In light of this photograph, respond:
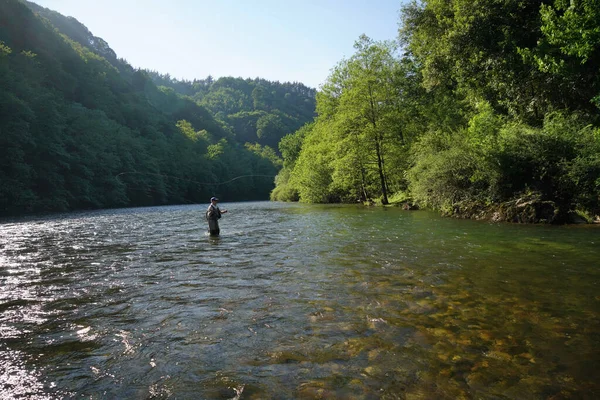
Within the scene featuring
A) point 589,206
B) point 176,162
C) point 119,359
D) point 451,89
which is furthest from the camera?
point 176,162

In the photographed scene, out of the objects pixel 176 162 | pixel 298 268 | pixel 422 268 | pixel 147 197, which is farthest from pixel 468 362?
pixel 176 162

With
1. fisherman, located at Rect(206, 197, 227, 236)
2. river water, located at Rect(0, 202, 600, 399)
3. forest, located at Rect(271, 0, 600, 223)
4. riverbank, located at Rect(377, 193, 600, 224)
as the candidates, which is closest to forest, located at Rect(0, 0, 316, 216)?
forest, located at Rect(271, 0, 600, 223)

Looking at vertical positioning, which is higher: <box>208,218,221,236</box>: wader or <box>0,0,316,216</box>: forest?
<box>0,0,316,216</box>: forest

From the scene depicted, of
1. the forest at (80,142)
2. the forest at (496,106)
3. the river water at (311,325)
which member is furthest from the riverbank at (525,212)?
the forest at (80,142)

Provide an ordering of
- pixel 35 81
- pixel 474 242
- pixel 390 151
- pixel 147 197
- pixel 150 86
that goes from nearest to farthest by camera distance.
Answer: pixel 474 242 < pixel 390 151 < pixel 35 81 < pixel 147 197 < pixel 150 86

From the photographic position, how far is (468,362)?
13.6 ft

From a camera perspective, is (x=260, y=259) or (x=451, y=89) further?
(x=451, y=89)

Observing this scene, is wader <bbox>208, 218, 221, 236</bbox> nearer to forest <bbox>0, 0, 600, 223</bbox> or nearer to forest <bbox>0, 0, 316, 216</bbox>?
forest <bbox>0, 0, 600, 223</bbox>

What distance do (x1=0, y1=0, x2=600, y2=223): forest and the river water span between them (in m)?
7.73

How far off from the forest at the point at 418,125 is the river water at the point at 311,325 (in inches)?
304

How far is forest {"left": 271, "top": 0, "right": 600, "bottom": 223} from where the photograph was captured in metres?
15.7

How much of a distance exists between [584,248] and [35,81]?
207ft

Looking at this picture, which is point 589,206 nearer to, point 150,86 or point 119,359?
point 119,359

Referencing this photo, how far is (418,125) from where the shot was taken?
35.2 m
